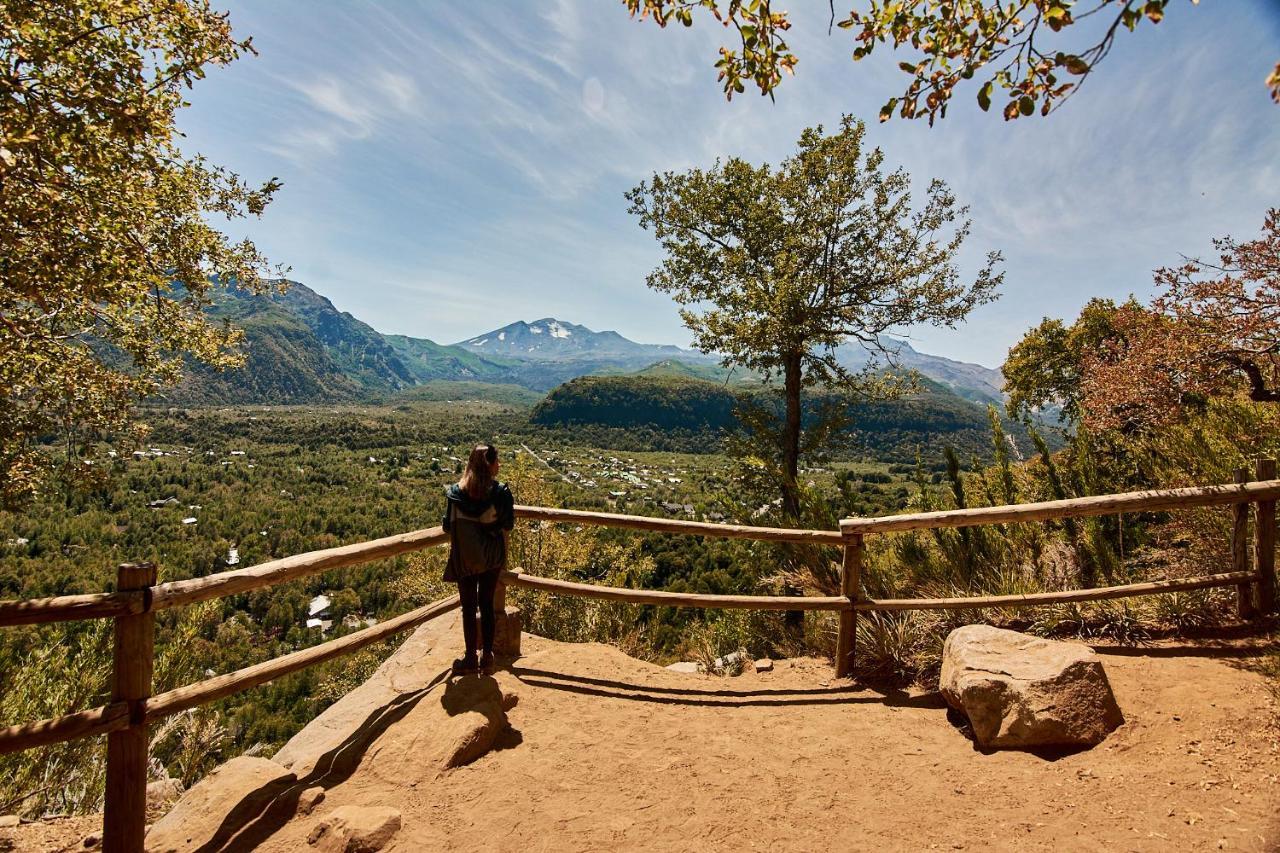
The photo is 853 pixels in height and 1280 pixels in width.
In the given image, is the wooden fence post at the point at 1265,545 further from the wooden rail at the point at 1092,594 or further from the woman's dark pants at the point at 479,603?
the woman's dark pants at the point at 479,603

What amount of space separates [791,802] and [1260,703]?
3167 mm

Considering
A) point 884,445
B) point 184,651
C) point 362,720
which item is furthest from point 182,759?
point 884,445

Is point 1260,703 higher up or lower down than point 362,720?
higher up

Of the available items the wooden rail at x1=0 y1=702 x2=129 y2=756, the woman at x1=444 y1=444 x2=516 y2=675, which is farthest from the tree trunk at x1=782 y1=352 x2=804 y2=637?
the wooden rail at x1=0 y1=702 x2=129 y2=756

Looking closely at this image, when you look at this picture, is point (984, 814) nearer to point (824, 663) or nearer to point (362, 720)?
point (824, 663)

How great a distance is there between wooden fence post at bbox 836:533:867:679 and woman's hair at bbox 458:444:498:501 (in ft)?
10.3

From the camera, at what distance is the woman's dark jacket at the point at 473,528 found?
443cm

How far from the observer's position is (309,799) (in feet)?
10.6

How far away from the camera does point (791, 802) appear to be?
10.6 ft

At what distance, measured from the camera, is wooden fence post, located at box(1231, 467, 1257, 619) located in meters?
4.68

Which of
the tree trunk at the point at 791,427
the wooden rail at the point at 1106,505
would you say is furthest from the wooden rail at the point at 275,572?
the tree trunk at the point at 791,427

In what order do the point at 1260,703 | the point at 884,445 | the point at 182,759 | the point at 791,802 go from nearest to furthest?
1. the point at 791,802
2. the point at 1260,703
3. the point at 182,759
4. the point at 884,445

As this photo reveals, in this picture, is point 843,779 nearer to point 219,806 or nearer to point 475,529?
point 475,529

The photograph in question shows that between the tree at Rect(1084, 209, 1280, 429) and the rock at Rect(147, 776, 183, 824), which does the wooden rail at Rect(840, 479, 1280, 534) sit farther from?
the rock at Rect(147, 776, 183, 824)
